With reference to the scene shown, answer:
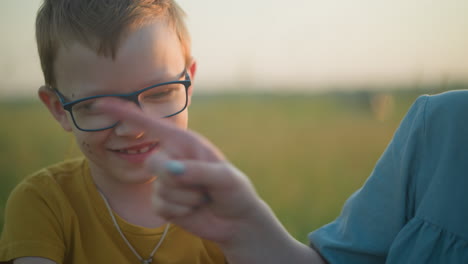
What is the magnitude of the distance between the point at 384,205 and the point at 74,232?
3.78 ft

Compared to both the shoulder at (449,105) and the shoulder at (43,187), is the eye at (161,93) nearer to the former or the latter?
the shoulder at (43,187)

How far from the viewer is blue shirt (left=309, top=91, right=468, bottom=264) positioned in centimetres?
102

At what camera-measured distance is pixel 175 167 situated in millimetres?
765

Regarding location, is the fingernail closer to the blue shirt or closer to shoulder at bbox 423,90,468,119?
the blue shirt

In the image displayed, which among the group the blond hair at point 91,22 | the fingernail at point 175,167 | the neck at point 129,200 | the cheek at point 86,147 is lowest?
the neck at point 129,200

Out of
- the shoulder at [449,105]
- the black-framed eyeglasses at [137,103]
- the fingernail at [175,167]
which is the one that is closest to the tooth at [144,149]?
the black-framed eyeglasses at [137,103]

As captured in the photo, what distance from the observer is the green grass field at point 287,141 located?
2930 mm

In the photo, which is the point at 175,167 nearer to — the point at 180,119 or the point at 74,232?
the point at 180,119

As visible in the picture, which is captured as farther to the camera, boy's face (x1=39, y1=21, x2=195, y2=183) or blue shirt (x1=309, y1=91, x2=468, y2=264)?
boy's face (x1=39, y1=21, x2=195, y2=183)

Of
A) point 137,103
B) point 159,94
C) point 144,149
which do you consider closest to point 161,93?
point 159,94

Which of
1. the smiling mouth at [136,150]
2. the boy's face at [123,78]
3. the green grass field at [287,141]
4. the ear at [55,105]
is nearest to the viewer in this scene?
the boy's face at [123,78]

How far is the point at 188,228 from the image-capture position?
37.5 inches

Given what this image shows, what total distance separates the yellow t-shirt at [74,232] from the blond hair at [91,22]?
45cm

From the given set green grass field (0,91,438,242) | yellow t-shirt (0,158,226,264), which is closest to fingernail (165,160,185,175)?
yellow t-shirt (0,158,226,264)
